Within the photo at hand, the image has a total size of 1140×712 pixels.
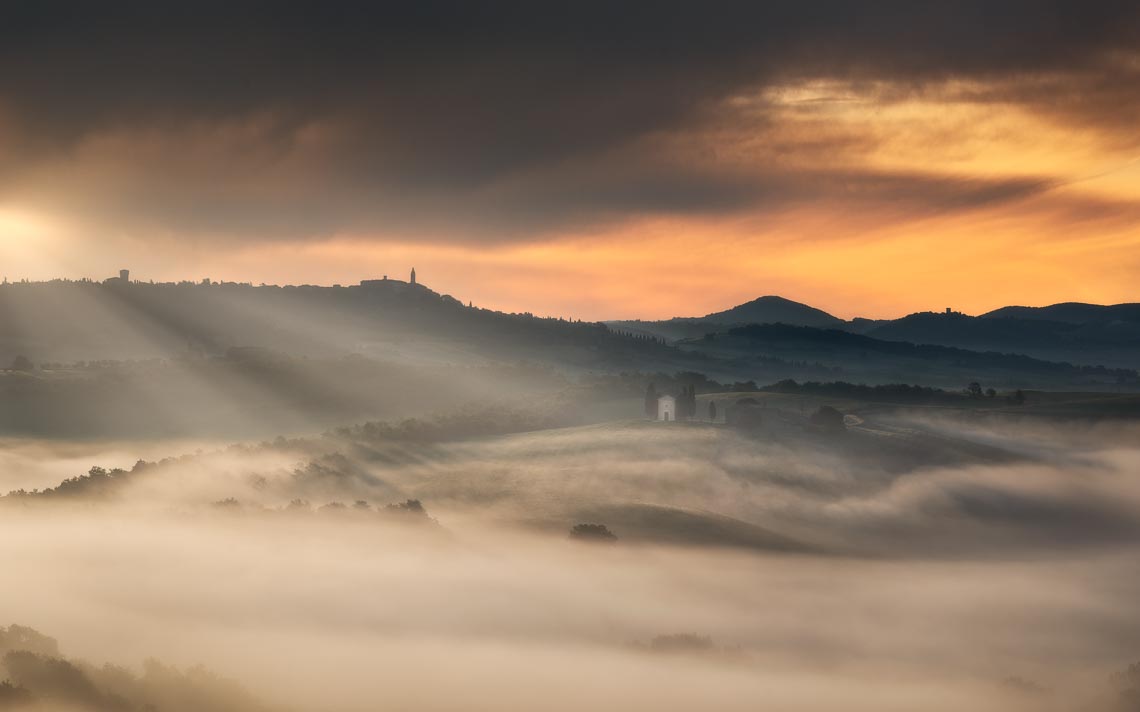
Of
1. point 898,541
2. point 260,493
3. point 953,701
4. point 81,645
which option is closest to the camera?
point 81,645

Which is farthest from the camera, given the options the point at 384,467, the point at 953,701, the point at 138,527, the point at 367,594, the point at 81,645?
the point at 384,467

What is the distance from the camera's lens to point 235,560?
8950 centimetres

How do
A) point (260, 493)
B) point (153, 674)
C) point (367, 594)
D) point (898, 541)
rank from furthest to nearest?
point (898, 541)
point (260, 493)
point (367, 594)
point (153, 674)

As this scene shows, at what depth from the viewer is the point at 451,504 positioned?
122125 millimetres

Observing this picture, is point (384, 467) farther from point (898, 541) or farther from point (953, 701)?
point (953, 701)

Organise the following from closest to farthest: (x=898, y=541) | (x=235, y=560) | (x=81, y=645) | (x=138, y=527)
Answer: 1. (x=81, y=645)
2. (x=235, y=560)
3. (x=138, y=527)
4. (x=898, y=541)

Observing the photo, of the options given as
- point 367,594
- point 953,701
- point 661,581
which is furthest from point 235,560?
point 953,701

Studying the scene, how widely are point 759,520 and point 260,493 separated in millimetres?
63080

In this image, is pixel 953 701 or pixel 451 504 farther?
pixel 451 504

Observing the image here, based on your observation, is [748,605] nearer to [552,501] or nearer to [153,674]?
[552,501]

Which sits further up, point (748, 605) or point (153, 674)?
point (153, 674)

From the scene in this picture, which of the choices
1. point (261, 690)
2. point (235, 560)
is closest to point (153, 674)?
point (261, 690)

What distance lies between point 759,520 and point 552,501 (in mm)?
27308

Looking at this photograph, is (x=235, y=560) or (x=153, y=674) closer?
(x=153, y=674)
